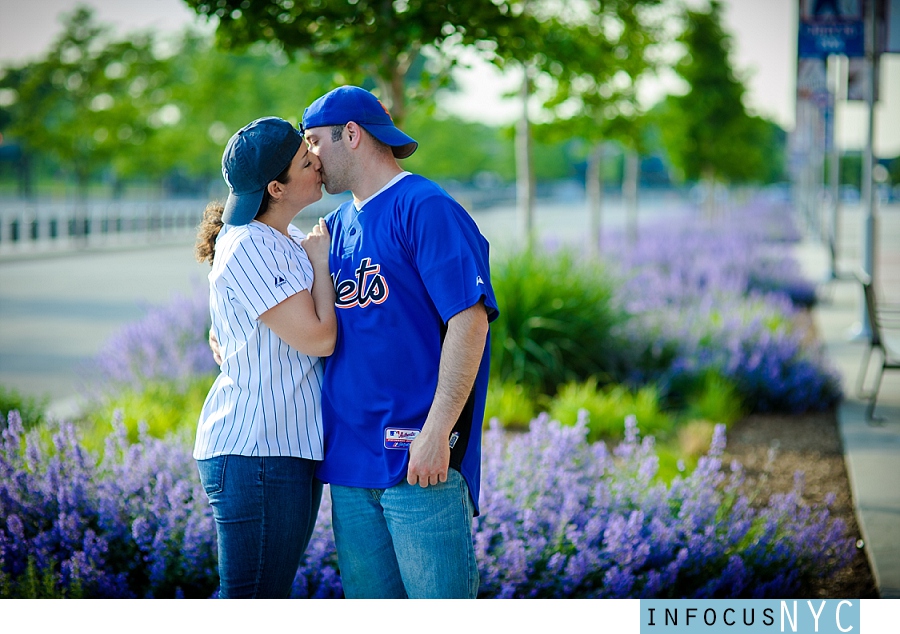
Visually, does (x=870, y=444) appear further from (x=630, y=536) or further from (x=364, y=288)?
(x=364, y=288)

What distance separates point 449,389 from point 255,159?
787 millimetres

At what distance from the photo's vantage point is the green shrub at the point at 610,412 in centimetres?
562

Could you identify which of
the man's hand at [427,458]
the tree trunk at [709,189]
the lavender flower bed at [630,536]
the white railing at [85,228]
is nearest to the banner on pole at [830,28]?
the lavender flower bed at [630,536]

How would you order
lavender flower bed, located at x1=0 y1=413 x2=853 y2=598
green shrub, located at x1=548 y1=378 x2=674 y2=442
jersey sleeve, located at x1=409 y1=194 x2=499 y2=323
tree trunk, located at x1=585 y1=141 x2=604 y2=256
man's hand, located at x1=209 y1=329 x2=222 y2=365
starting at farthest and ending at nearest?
tree trunk, located at x1=585 y1=141 x2=604 y2=256 → green shrub, located at x1=548 y1=378 x2=674 y2=442 → lavender flower bed, located at x1=0 y1=413 x2=853 y2=598 → man's hand, located at x1=209 y1=329 x2=222 y2=365 → jersey sleeve, located at x1=409 y1=194 x2=499 y2=323

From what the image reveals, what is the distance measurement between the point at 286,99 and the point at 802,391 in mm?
32288

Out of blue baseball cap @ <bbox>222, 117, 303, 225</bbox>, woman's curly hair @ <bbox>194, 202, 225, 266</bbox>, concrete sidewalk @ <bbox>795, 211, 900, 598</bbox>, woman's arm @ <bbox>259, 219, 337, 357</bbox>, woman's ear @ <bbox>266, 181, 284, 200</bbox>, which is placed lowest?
concrete sidewalk @ <bbox>795, 211, 900, 598</bbox>

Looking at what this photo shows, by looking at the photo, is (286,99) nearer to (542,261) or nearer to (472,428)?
(542,261)

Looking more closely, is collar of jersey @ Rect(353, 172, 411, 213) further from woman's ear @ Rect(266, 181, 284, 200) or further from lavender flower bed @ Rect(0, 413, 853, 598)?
lavender flower bed @ Rect(0, 413, 853, 598)

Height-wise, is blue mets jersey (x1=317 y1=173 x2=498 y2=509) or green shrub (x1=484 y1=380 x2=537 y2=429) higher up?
blue mets jersey (x1=317 y1=173 x2=498 y2=509)

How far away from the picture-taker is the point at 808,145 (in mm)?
28547

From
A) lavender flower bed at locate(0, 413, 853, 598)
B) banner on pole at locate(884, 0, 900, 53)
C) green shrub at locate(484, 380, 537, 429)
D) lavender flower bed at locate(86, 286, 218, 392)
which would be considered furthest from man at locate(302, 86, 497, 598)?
banner on pole at locate(884, 0, 900, 53)

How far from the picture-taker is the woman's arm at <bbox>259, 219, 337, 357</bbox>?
2414mm

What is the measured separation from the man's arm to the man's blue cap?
0.52 metres


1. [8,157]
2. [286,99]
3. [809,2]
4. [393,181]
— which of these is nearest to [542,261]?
[809,2]
